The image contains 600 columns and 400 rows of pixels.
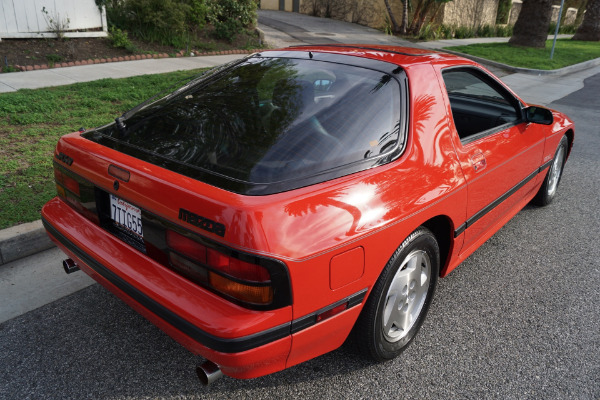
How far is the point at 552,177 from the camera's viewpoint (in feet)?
14.5

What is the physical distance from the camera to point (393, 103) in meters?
2.45

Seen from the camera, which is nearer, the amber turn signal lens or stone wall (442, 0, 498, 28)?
the amber turn signal lens

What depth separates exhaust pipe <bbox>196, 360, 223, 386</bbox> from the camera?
1.89 meters

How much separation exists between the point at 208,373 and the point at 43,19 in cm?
943

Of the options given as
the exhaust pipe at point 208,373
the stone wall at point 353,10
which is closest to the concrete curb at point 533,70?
the stone wall at point 353,10

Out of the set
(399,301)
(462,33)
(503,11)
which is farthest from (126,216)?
(503,11)

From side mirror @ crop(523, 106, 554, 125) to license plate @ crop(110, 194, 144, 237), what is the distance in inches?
110

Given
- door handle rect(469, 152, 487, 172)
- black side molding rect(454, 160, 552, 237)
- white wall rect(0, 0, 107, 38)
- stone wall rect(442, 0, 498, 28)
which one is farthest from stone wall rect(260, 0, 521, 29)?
door handle rect(469, 152, 487, 172)

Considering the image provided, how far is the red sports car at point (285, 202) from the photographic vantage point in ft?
5.95

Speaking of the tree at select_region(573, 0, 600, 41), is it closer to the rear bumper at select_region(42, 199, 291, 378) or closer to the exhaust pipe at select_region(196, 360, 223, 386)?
the rear bumper at select_region(42, 199, 291, 378)

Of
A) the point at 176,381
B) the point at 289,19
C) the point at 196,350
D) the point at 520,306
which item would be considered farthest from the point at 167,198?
the point at 289,19

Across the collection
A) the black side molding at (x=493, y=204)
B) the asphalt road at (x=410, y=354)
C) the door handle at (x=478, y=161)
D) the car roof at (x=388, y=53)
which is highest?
the car roof at (x=388, y=53)

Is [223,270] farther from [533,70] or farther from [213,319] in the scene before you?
[533,70]

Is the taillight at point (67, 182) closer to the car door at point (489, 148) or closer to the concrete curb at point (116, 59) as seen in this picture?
the car door at point (489, 148)
